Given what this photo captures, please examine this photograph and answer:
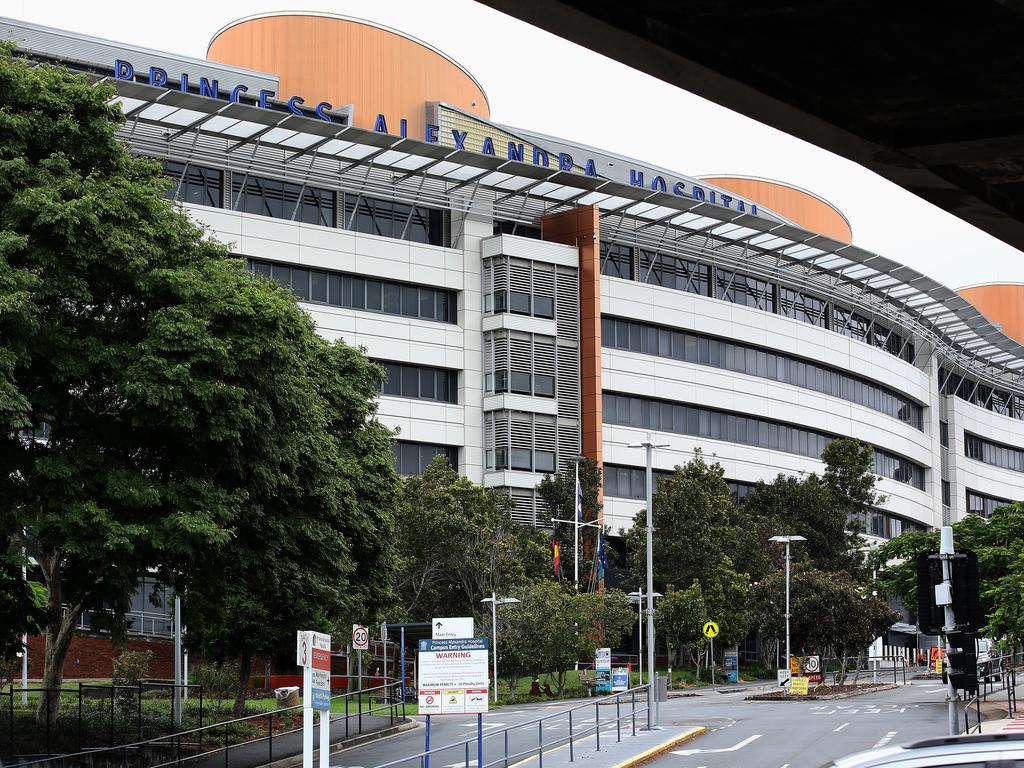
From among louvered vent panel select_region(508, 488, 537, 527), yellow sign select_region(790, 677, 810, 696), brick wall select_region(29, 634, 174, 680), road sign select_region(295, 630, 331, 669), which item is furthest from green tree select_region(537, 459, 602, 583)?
road sign select_region(295, 630, 331, 669)

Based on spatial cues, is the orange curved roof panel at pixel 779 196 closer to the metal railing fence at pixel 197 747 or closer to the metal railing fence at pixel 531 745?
the metal railing fence at pixel 531 745

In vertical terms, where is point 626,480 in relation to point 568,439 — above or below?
below

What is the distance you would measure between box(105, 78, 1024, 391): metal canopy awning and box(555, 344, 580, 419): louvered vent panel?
748cm

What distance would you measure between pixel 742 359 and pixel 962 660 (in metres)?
69.6

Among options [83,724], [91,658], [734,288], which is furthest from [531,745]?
[734,288]

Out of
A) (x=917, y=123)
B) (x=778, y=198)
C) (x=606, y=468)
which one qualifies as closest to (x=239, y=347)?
(x=917, y=123)

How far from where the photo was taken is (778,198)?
111 meters

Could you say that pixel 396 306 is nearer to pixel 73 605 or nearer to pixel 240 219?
pixel 240 219

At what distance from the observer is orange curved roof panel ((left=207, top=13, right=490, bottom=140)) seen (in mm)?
76750

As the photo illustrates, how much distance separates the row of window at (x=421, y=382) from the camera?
7194 centimetres

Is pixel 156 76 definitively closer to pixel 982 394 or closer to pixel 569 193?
pixel 569 193

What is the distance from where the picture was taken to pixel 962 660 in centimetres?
1639

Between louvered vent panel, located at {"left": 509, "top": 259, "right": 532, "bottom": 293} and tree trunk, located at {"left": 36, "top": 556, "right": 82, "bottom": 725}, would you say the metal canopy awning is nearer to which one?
louvered vent panel, located at {"left": 509, "top": 259, "right": 532, "bottom": 293}

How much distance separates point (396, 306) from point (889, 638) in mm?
38680
